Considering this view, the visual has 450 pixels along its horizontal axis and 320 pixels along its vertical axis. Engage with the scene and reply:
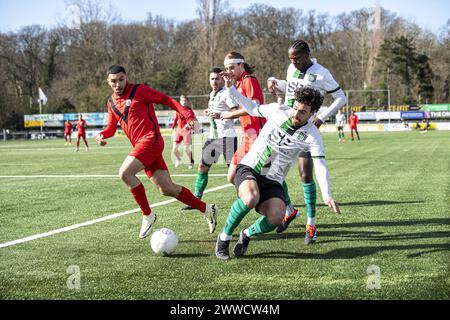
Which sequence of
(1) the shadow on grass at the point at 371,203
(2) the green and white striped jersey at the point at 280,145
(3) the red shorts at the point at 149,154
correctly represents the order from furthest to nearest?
(1) the shadow on grass at the point at 371,203 → (3) the red shorts at the point at 149,154 → (2) the green and white striped jersey at the point at 280,145

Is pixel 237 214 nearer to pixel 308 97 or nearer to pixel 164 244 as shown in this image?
pixel 164 244

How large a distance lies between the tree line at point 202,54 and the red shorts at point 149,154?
50054 millimetres

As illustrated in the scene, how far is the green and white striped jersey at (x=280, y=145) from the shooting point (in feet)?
18.4

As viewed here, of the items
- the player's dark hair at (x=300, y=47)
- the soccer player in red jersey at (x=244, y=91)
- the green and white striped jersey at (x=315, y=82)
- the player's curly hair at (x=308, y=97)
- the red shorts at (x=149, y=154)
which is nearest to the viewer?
the player's curly hair at (x=308, y=97)

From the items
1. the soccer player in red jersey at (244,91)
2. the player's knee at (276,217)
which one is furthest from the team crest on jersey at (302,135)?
the soccer player in red jersey at (244,91)

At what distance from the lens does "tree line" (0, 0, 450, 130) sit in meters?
60.6

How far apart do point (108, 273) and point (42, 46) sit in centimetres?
7484

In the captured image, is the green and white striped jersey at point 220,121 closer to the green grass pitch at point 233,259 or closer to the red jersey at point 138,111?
the green grass pitch at point 233,259

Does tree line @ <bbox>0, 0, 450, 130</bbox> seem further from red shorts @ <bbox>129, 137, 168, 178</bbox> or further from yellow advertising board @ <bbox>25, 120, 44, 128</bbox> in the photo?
red shorts @ <bbox>129, 137, 168, 178</bbox>

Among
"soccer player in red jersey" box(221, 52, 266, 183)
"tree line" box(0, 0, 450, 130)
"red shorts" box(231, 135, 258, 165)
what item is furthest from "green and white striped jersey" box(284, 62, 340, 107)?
"tree line" box(0, 0, 450, 130)

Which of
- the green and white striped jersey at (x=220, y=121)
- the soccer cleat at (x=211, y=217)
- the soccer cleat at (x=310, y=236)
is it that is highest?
the green and white striped jersey at (x=220, y=121)

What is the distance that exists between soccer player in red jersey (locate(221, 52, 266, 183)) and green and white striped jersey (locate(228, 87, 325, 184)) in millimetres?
1445

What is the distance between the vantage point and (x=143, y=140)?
6.79 meters

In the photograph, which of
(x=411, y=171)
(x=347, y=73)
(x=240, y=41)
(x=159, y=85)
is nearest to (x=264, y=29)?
(x=240, y=41)
